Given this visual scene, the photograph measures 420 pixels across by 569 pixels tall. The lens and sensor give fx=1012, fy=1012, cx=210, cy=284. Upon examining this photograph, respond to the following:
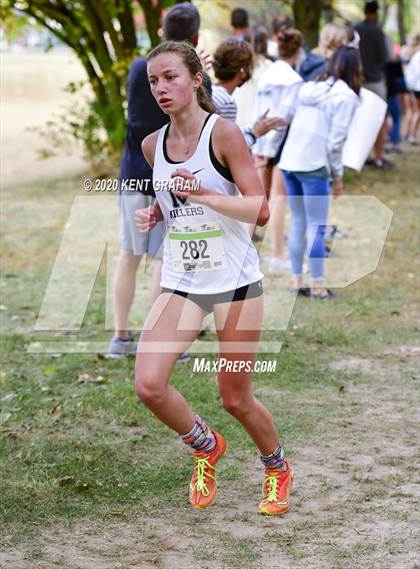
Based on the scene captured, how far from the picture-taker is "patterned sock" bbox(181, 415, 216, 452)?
436cm

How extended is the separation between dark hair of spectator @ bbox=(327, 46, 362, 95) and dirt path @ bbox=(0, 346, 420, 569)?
3546mm

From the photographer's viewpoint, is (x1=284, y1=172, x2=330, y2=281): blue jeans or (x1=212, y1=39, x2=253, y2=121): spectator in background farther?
(x1=284, y1=172, x2=330, y2=281): blue jeans

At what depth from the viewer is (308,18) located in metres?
16.0

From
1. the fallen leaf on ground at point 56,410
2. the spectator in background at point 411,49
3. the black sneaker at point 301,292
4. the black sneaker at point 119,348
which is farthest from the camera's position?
the spectator in background at point 411,49

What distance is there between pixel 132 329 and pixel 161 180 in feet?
11.5

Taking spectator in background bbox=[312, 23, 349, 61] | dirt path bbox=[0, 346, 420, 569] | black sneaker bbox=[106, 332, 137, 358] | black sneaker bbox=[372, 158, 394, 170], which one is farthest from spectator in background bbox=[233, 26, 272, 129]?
black sneaker bbox=[372, 158, 394, 170]

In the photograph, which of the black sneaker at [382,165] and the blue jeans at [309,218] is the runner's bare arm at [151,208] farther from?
the black sneaker at [382,165]

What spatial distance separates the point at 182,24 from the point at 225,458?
103 inches

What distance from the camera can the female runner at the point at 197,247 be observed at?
4.14m

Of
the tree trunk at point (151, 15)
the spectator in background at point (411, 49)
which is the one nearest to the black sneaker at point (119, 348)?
the tree trunk at point (151, 15)

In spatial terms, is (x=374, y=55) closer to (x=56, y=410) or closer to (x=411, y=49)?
(x=411, y=49)

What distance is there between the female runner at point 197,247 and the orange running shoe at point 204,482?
118 millimetres

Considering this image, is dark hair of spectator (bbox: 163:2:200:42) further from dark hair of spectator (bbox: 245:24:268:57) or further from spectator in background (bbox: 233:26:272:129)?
dark hair of spectator (bbox: 245:24:268:57)

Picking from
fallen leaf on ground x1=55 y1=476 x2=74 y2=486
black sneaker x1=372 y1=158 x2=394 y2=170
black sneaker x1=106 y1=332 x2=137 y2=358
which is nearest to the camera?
fallen leaf on ground x1=55 y1=476 x2=74 y2=486
